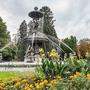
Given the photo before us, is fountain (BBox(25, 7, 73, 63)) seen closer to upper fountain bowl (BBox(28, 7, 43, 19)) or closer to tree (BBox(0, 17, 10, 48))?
upper fountain bowl (BBox(28, 7, 43, 19))

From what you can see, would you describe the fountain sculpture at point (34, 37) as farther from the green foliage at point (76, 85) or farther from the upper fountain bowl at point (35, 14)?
the green foliage at point (76, 85)

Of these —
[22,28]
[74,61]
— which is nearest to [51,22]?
[22,28]

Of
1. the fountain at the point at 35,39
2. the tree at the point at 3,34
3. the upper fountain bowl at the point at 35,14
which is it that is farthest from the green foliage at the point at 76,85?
the tree at the point at 3,34

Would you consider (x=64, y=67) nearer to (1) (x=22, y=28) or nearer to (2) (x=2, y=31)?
(1) (x=22, y=28)

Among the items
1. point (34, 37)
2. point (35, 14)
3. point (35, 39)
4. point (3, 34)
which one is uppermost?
point (3, 34)

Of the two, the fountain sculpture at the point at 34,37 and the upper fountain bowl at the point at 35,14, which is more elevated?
the upper fountain bowl at the point at 35,14

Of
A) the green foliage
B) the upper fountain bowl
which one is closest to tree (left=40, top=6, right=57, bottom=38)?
the upper fountain bowl

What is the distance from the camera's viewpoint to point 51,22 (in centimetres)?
7281

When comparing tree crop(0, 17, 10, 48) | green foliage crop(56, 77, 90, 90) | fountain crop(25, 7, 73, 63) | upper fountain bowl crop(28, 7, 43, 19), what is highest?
tree crop(0, 17, 10, 48)

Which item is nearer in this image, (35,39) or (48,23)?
(35,39)

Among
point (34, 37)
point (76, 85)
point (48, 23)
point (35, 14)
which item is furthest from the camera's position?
point (48, 23)

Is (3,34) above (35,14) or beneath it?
above

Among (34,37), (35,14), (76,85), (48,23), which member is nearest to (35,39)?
(34,37)

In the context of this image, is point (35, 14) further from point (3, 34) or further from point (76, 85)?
point (3, 34)
